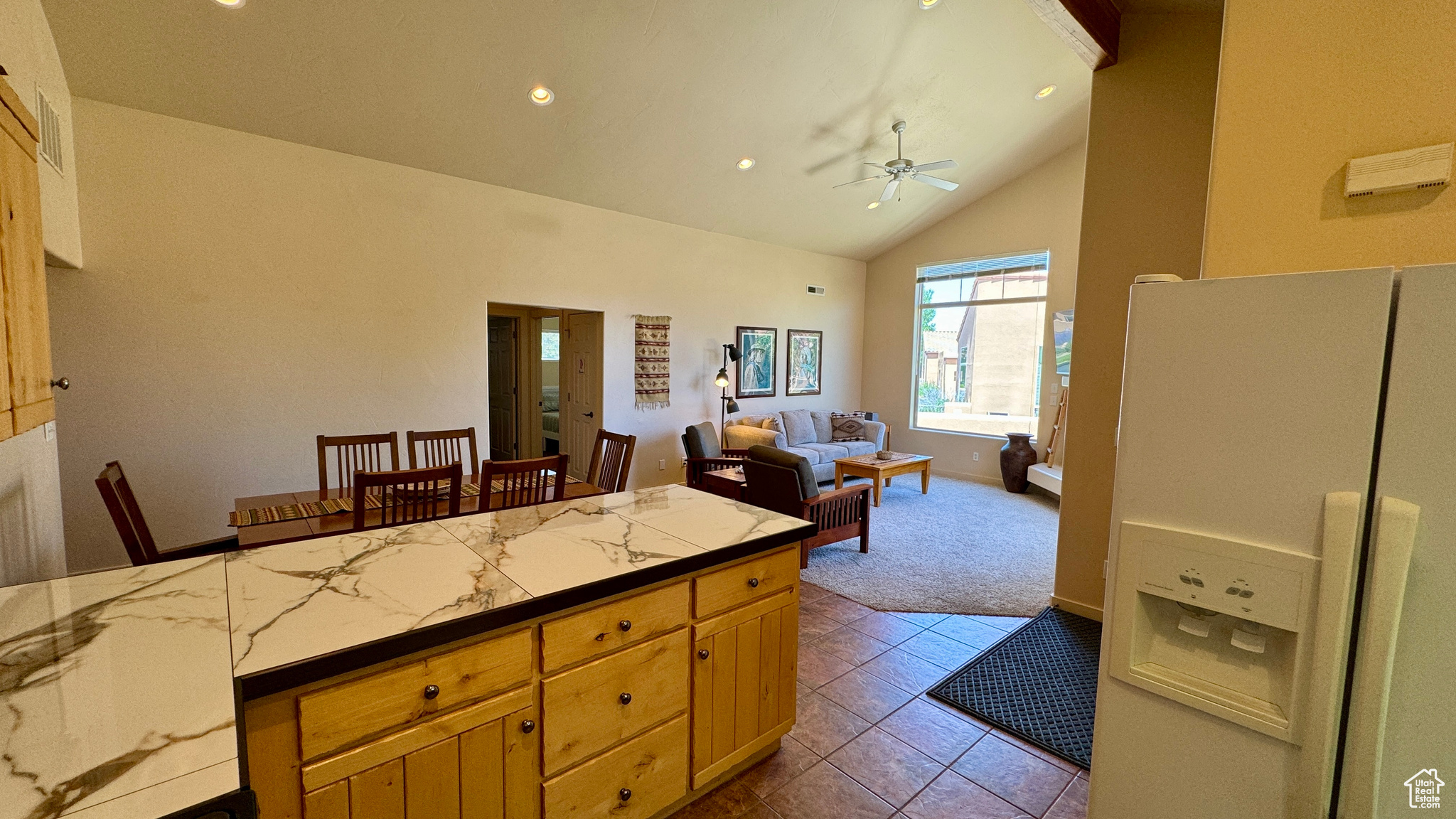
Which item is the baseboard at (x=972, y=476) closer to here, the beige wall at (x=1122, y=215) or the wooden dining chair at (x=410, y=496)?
the beige wall at (x=1122, y=215)

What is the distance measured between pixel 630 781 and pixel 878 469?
4.56 meters

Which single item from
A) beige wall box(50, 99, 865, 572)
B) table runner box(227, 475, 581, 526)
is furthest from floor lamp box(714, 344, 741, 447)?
table runner box(227, 475, 581, 526)

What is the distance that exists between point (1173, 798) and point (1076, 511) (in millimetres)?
2380

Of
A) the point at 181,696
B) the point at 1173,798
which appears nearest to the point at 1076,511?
the point at 1173,798

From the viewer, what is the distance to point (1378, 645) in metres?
0.97

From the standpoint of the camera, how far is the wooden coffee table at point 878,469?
580cm

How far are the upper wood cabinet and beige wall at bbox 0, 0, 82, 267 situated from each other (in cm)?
128

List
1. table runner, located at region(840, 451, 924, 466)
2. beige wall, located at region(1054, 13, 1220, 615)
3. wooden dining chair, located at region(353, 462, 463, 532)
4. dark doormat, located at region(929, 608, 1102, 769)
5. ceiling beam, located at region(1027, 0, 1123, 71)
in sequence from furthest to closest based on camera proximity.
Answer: table runner, located at region(840, 451, 924, 466), beige wall, located at region(1054, 13, 1220, 615), ceiling beam, located at region(1027, 0, 1123, 71), dark doormat, located at region(929, 608, 1102, 769), wooden dining chair, located at region(353, 462, 463, 532)

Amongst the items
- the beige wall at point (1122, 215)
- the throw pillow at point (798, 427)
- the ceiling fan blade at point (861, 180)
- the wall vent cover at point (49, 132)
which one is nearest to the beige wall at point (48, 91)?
the wall vent cover at point (49, 132)

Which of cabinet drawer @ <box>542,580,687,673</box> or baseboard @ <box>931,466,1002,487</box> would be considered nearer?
cabinet drawer @ <box>542,580,687,673</box>

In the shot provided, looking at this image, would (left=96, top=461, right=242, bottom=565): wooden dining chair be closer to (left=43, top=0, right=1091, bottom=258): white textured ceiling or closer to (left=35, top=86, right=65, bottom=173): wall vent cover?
(left=35, top=86, right=65, bottom=173): wall vent cover

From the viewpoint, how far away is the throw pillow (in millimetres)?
6773

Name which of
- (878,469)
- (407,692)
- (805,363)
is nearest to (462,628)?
(407,692)

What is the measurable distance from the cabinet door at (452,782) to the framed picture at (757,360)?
5.50 meters
